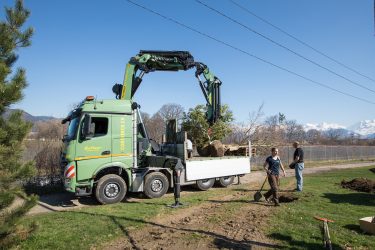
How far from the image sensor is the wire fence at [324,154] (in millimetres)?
31281

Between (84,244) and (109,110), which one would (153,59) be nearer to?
(109,110)

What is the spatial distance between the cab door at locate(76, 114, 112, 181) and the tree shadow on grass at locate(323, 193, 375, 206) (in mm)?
7627

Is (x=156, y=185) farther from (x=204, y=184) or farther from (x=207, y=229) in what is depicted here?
(x=207, y=229)

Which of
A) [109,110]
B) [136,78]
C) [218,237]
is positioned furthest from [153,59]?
[218,237]

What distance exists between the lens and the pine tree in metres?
4.63

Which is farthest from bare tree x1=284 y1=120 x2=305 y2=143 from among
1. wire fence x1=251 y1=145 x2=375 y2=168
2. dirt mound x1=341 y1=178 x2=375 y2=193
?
dirt mound x1=341 y1=178 x2=375 y2=193

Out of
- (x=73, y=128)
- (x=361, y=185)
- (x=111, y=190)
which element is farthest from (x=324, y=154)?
(x=73, y=128)

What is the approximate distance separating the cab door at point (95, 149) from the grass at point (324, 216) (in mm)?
5709

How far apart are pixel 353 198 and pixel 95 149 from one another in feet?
29.3

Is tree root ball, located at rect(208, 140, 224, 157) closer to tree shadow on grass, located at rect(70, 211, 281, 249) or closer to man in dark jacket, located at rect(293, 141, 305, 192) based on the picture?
man in dark jacket, located at rect(293, 141, 305, 192)

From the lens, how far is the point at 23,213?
506 cm

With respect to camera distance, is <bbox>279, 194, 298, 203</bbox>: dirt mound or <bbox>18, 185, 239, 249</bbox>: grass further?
<bbox>279, 194, 298, 203</bbox>: dirt mound

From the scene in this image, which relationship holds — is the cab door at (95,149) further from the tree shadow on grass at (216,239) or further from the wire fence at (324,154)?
the wire fence at (324,154)

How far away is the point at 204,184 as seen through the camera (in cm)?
1397
